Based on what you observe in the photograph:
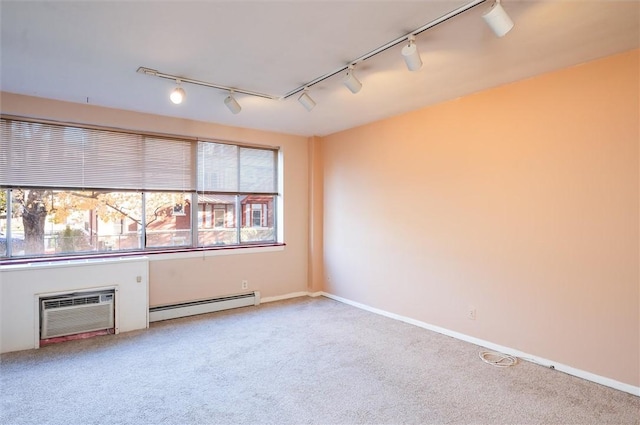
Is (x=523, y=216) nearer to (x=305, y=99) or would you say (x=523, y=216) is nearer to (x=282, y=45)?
(x=305, y=99)

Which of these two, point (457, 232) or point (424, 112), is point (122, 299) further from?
point (424, 112)

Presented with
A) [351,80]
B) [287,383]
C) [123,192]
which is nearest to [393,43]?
[351,80]

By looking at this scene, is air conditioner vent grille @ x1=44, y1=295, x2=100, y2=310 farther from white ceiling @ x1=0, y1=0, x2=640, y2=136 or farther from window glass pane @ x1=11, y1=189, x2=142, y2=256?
white ceiling @ x1=0, y1=0, x2=640, y2=136

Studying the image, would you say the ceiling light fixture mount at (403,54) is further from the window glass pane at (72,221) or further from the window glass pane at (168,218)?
the window glass pane at (72,221)

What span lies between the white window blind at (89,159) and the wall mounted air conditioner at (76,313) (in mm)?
1205

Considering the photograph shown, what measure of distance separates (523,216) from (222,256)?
11.8 feet

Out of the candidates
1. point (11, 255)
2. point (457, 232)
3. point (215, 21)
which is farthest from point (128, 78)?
point (457, 232)

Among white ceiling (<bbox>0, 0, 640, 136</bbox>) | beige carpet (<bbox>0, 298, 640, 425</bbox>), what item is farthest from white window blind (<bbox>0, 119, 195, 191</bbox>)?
beige carpet (<bbox>0, 298, 640, 425</bbox>)

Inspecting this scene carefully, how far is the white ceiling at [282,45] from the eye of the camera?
2.03 m

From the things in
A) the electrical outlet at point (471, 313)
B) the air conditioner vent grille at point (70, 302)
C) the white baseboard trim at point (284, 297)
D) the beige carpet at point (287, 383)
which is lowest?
the beige carpet at point (287, 383)

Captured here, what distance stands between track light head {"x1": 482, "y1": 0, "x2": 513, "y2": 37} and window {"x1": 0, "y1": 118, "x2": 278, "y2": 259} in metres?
3.71

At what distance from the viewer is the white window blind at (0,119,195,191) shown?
3516 mm

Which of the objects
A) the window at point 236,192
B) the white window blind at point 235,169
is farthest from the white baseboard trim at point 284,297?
the white window blind at point 235,169

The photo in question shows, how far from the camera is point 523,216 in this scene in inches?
124
